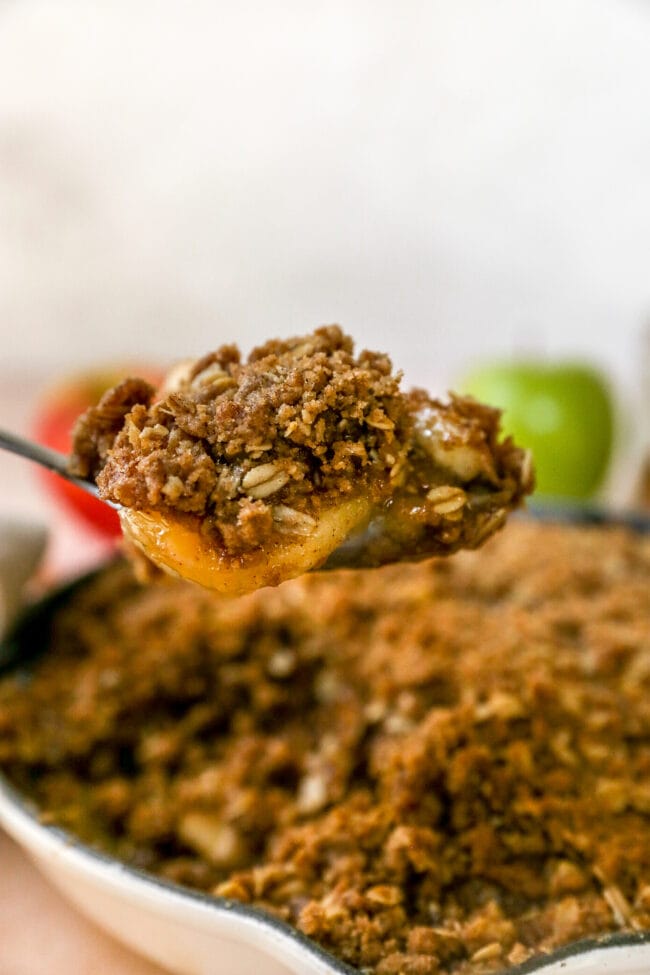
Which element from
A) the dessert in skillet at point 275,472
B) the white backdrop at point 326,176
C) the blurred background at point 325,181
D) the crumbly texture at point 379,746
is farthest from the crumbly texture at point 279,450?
the white backdrop at point 326,176

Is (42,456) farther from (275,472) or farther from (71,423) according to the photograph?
(71,423)

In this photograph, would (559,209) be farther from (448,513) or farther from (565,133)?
(448,513)

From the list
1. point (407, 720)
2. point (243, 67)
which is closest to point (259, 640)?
point (407, 720)

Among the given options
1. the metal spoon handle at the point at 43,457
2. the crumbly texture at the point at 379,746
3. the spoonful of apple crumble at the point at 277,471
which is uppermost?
the spoonful of apple crumble at the point at 277,471

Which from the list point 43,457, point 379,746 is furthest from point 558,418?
point 43,457

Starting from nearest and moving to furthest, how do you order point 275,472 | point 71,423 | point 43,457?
point 275,472
point 43,457
point 71,423

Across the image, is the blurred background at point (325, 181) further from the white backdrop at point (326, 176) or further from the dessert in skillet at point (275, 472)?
the dessert in skillet at point (275, 472)
